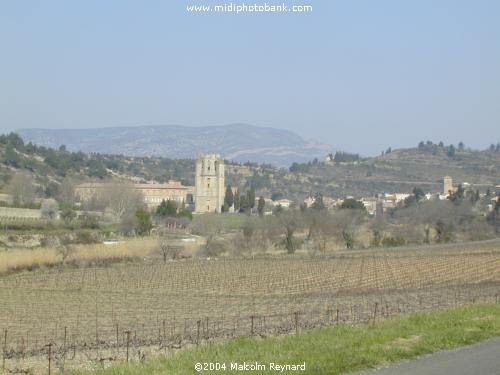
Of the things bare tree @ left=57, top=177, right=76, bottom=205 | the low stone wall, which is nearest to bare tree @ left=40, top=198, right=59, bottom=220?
the low stone wall

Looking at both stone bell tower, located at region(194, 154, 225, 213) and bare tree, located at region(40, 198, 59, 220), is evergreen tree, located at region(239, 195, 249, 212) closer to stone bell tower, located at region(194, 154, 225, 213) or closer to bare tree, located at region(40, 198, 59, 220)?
stone bell tower, located at region(194, 154, 225, 213)

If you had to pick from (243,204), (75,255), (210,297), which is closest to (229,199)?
(243,204)

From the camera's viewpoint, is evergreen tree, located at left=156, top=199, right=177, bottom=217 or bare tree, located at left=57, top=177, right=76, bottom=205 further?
bare tree, located at left=57, top=177, right=76, bottom=205

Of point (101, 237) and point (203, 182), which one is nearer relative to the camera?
point (101, 237)

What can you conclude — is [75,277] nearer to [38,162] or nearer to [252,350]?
[252,350]

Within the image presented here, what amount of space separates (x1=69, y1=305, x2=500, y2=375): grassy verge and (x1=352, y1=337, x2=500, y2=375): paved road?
262 millimetres

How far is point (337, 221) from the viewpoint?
284 feet

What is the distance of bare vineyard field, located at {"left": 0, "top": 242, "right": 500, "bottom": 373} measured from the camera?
20.6m

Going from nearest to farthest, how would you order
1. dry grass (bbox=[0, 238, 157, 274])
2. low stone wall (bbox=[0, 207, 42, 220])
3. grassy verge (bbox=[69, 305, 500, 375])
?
grassy verge (bbox=[69, 305, 500, 375]) → dry grass (bbox=[0, 238, 157, 274]) → low stone wall (bbox=[0, 207, 42, 220])

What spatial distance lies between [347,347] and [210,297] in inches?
1107

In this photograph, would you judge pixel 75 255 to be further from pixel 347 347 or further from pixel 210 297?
A: pixel 347 347

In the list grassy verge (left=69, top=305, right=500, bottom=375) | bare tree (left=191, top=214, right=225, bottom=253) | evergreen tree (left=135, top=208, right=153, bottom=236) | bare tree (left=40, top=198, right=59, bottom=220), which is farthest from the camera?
bare tree (left=191, top=214, right=225, bottom=253)

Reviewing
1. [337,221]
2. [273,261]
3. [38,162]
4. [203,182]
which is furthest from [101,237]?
[38,162]

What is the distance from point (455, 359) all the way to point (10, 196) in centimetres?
9307
